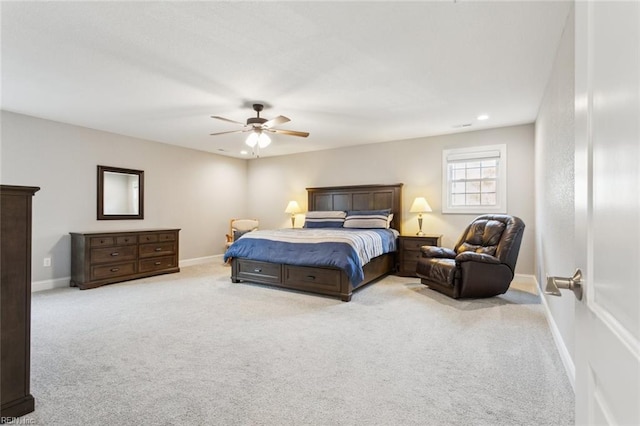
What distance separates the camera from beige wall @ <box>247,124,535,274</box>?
5000 millimetres

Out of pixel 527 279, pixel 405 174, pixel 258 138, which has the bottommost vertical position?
pixel 527 279

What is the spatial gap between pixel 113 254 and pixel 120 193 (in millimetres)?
1170

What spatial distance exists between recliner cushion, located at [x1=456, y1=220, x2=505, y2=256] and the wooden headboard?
1517 millimetres

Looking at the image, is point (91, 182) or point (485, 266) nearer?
point (485, 266)

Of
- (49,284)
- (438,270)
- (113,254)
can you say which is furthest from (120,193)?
(438,270)

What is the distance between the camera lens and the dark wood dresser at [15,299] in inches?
67.4

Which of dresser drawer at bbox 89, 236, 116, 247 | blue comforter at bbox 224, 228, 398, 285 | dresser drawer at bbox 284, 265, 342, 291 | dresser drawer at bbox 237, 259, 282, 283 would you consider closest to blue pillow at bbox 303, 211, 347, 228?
blue comforter at bbox 224, 228, 398, 285

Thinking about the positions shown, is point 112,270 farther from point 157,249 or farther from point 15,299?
point 15,299

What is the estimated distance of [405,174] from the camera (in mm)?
6023

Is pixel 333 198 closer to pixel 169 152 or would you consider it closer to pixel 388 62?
pixel 169 152

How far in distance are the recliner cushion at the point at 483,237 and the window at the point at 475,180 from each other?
0.83 metres

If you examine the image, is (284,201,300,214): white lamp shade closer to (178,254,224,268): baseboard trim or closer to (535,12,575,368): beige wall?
(178,254,224,268): baseboard trim

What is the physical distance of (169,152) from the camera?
250 inches

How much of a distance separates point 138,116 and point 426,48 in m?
3.84
